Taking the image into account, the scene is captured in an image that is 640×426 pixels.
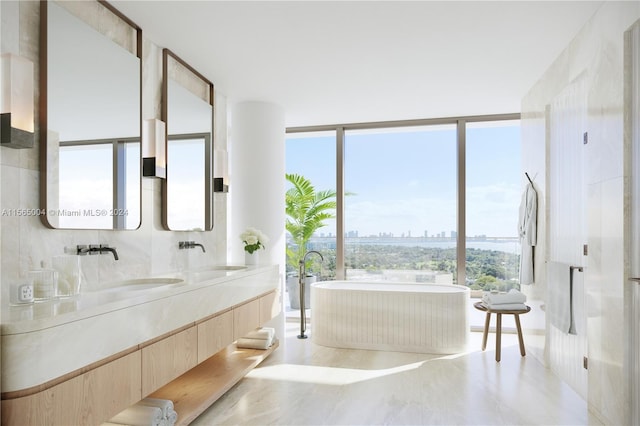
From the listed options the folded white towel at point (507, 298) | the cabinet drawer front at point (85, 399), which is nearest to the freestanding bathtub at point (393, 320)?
the folded white towel at point (507, 298)

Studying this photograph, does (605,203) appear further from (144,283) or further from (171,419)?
(144,283)

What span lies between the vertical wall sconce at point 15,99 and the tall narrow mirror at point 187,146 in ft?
4.26

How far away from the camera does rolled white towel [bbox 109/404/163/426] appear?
7.07 feet

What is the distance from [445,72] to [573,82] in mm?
988

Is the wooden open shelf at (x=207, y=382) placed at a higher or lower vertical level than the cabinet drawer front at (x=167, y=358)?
lower

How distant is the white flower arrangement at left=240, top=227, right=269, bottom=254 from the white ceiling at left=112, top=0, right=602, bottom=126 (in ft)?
4.60

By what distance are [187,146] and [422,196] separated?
9.56 ft

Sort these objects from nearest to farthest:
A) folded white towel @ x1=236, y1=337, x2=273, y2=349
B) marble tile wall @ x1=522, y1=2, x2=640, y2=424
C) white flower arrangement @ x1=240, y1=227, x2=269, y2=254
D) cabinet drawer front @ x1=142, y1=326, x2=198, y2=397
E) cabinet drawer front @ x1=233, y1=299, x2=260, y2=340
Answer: cabinet drawer front @ x1=142, y1=326, x2=198, y2=397 → marble tile wall @ x1=522, y1=2, x2=640, y2=424 → cabinet drawer front @ x1=233, y1=299, x2=260, y2=340 → folded white towel @ x1=236, y1=337, x2=273, y2=349 → white flower arrangement @ x1=240, y1=227, x2=269, y2=254

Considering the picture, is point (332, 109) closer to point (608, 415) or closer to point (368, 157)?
point (368, 157)

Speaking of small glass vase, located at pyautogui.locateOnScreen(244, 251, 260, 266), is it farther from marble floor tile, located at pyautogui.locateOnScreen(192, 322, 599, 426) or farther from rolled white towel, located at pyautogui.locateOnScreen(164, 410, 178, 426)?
rolled white towel, located at pyautogui.locateOnScreen(164, 410, 178, 426)

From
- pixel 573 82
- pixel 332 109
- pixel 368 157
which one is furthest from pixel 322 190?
pixel 573 82

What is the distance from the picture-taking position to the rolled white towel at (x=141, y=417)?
216 cm

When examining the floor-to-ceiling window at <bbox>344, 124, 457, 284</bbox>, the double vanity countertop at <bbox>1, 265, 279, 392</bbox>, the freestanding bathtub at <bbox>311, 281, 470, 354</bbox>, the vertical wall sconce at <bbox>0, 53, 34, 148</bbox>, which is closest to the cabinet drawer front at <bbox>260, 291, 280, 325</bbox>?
the freestanding bathtub at <bbox>311, 281, 470, 354</bbox>

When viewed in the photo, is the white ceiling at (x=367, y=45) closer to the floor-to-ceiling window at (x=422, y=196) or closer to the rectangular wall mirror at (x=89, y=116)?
the rectangular wall mirror at (x=89, y=116)
